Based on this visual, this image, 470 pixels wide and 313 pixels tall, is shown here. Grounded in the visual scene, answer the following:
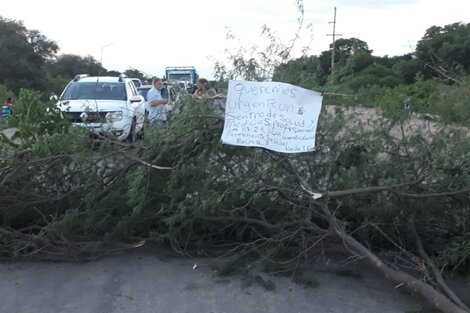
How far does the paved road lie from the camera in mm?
4977

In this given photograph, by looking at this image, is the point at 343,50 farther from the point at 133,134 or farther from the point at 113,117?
the point at 113,117

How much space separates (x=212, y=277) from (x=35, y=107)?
2.55 metres

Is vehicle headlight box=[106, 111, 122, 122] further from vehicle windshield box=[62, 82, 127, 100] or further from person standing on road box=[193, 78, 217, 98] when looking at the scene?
vehicle windshield box=[62, 82, 127, 100]

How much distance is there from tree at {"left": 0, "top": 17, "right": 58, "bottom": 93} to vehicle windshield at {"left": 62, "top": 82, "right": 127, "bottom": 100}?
31.1 meters

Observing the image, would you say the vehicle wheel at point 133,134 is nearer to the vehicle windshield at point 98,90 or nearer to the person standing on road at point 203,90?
the person standing on road at point 203,90

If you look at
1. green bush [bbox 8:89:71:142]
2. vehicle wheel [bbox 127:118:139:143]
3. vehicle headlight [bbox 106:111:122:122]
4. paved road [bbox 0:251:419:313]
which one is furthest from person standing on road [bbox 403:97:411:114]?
green bush [bbox 8:89:71:142]

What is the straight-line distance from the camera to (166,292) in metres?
5.27

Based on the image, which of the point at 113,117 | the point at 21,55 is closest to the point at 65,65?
the point at 21,55

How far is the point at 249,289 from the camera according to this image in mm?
5309

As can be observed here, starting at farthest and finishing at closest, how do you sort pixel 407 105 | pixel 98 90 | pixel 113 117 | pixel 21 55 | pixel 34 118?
pixel 21 55, pixel 98 90, pixel 34 118, pixel 113 117, pixel 407 105

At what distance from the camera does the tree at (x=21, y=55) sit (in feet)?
153

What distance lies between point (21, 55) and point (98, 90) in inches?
1451

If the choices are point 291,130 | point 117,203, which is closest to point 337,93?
point 291,130

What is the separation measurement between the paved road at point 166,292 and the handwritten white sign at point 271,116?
1.17m
